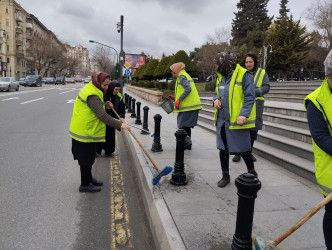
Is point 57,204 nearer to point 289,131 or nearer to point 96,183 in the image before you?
point 96,183

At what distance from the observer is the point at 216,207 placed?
11.1 ft

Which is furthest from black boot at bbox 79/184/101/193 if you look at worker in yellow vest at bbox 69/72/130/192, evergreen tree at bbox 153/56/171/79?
evergreen tree at bbox 153/56/171/79

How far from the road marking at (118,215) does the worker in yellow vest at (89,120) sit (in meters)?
0.65

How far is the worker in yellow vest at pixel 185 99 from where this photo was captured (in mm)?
5445

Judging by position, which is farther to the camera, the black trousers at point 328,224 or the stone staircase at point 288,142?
the stone staircase at point 288,142

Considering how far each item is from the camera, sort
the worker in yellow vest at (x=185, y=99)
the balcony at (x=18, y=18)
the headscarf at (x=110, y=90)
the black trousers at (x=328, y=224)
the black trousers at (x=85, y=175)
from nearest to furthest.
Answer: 1. the black trousers at (x=328, y=224)
2. the black trousers at (x=85, y=175)
3. the worker in yellow vest at (x=185, y=99)
4. the headscarf at (x=110, y=90)
5. the balcony at (x=18, y=18)

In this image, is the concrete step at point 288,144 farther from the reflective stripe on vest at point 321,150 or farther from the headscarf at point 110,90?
the headscarf at point 110,90

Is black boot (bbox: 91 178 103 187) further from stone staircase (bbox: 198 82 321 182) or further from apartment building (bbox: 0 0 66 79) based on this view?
apartment building (bbox: 0 0 66 79)

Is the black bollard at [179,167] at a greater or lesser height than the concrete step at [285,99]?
lesser

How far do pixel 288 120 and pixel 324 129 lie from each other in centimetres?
496

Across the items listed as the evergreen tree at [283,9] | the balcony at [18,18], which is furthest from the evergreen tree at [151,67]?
the balcony at [18,18]

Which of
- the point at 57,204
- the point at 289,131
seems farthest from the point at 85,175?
the point at 289,131

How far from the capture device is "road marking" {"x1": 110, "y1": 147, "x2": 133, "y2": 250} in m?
2.95

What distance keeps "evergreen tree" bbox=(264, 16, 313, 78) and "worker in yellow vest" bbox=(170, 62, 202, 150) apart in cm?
3780
